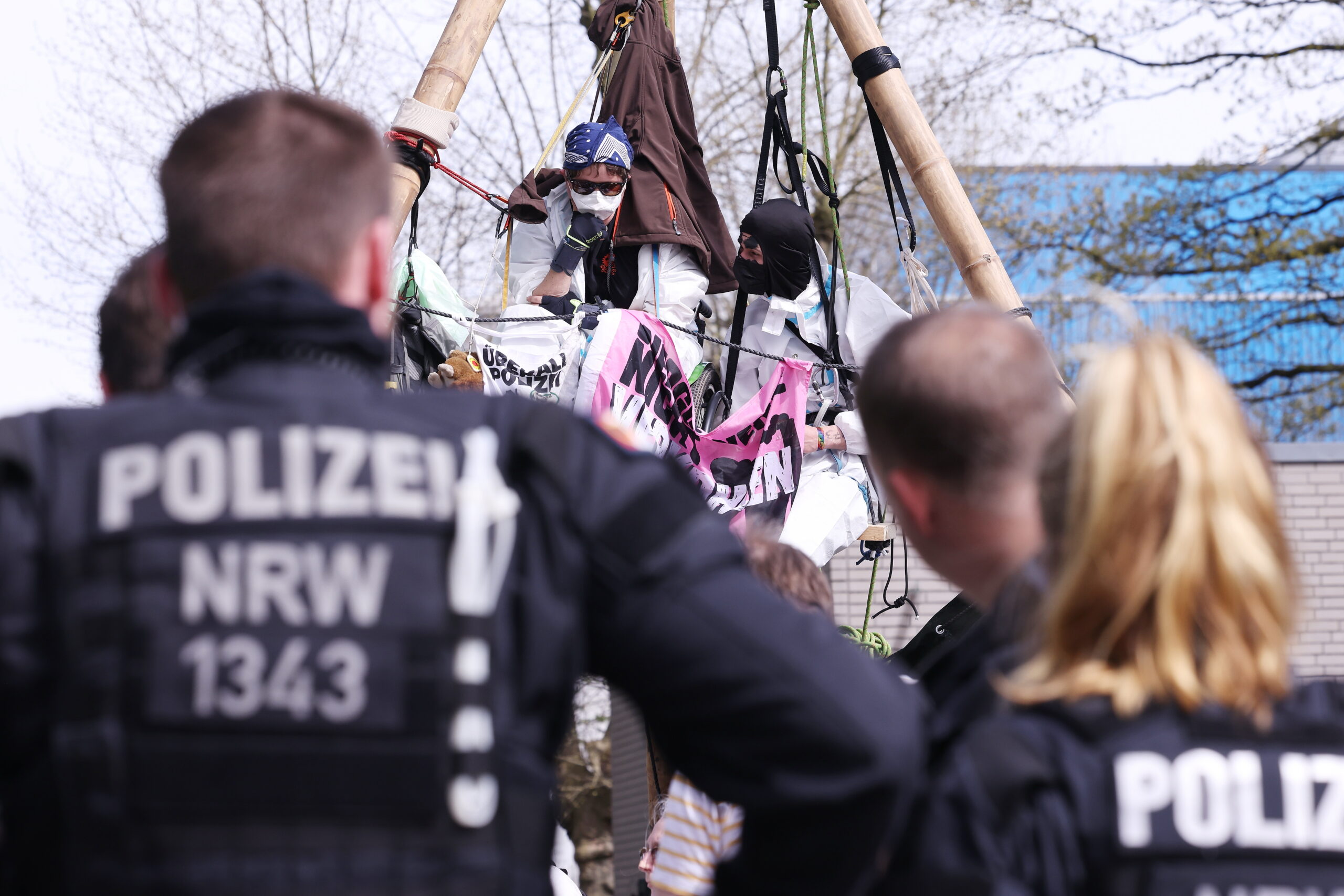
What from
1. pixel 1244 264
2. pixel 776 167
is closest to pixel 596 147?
pixel 776 167

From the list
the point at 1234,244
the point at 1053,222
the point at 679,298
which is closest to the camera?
the point at 679,298

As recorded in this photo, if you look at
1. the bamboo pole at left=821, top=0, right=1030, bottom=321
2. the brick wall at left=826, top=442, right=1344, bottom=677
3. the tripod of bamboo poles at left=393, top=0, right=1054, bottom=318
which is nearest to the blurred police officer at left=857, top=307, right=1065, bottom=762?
the tripod of bamboo poles at left=393, top=0, right=1054, bottom=318

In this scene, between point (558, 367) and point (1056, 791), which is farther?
point (558, 367)

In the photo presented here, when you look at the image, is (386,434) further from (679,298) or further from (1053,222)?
(1053,222)

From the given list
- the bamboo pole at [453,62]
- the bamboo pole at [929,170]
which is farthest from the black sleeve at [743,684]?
the bamboo pole at [929,170]

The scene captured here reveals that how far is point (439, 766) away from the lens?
1.26 meters

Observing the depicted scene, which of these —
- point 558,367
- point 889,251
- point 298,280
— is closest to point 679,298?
point 558,367

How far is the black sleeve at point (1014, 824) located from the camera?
53.9 inches

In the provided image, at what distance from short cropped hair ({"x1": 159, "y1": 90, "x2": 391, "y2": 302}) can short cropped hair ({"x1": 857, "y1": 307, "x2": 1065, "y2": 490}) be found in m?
0.70

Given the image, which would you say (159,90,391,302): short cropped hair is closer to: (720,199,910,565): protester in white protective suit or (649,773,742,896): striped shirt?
(649,773,742,896): striped shirt

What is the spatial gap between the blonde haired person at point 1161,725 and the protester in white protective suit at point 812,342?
156 inches

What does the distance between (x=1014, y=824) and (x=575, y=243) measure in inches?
173

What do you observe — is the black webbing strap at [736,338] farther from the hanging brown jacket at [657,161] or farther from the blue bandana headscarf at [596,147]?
the blue bandana headscarf at [596,147]

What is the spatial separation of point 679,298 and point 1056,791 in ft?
14.6
